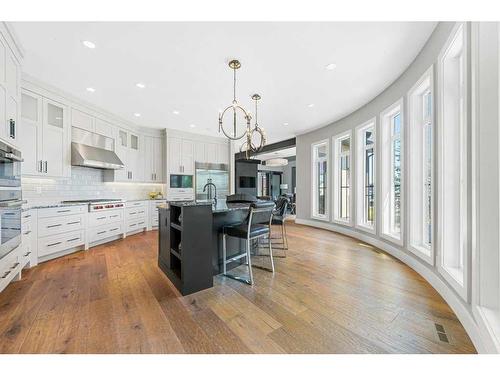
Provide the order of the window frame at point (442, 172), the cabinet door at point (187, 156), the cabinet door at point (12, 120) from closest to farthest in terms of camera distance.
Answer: the window frame at point (442, 172)
the cabinet door at point (12, 120)
the cabinet door at point (187, 156)

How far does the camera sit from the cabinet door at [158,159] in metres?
6.09

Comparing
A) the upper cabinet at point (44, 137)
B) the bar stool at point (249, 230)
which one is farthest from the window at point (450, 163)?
the upper cabinet at point (44, 137)

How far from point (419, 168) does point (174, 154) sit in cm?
559

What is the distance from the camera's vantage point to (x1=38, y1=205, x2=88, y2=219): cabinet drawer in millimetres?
3131

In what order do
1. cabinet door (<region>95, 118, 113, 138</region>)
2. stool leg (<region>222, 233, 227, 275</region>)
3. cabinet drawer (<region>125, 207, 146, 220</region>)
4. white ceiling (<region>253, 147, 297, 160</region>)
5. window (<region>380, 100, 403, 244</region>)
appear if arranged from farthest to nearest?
white ceiling (<region>253, 147, 297, 160</region>)
cabinet drawer (<region>125, 207, 146, 220</region>)
cabinet door (<region>95, 118, 113, 138</region>)
window (<region>380, 100, 403, 244</region>)
stool leg (<region>222, 233, 227, 275</region>)

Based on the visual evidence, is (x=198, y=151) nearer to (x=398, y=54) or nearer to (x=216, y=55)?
(x=216, y=55)

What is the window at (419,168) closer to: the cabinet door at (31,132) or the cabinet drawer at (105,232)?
the cabinet drawer at (105,232)

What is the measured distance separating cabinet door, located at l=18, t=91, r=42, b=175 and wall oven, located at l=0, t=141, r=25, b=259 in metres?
0.95

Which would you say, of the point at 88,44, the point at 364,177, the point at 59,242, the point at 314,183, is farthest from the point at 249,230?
the point at 314,183

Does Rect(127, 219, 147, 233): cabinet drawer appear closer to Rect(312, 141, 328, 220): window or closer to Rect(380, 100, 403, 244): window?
Rect(312, 141, 328, 220): window

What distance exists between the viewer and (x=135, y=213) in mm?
5109

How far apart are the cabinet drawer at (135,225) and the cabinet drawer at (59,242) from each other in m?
1.18

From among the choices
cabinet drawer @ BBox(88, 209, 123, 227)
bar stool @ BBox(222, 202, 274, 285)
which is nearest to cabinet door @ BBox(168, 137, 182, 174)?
cabinet drawer @ BBox(88, 209, 123, 227)
